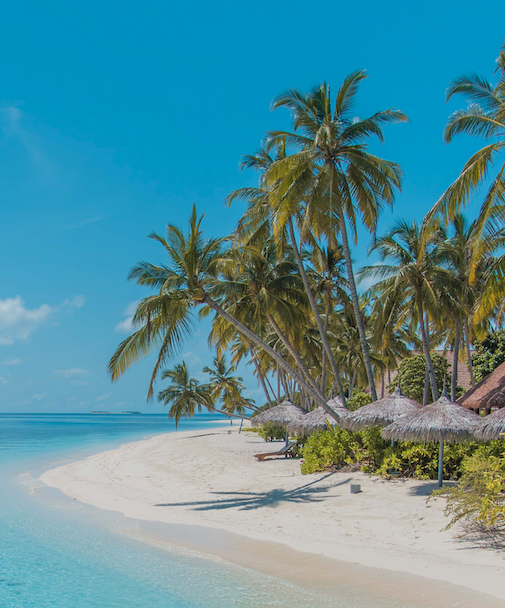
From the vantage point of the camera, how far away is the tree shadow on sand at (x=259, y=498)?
9.27m

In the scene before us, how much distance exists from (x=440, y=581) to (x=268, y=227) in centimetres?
1011

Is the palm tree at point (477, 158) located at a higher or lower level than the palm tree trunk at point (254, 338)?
higher

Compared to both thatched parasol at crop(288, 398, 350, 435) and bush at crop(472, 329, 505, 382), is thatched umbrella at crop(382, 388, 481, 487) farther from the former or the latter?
bush at crop(472, 329, 505, 382)

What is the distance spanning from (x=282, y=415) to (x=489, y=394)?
5.65 meters

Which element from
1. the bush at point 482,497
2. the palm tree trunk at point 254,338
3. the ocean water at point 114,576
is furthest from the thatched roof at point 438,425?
the ocean water at point 114,576

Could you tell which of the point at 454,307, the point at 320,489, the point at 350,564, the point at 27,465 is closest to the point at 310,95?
the point at 454,307

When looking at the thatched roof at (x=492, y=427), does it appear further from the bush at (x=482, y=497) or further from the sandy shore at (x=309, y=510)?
the sandy shore at (x=309, y=510)

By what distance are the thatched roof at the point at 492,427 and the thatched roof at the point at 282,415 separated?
638cm

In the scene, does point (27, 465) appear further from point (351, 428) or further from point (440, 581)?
point (440, 581)

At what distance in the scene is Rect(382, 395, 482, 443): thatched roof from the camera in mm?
8547

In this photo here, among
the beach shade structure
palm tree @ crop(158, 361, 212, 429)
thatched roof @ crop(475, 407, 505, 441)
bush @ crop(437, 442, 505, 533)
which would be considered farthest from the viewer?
palm tree @ crop(158, 361, 212, 429)

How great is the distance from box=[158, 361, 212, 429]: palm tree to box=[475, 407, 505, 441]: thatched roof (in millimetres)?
26341

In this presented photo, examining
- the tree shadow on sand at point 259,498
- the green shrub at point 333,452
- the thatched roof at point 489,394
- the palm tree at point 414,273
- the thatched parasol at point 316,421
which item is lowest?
the tree shadow on sand at point 259,498

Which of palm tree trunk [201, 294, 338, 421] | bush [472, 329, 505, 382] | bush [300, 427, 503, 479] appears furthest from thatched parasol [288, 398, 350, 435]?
bush [472, 329, 505, 382]
